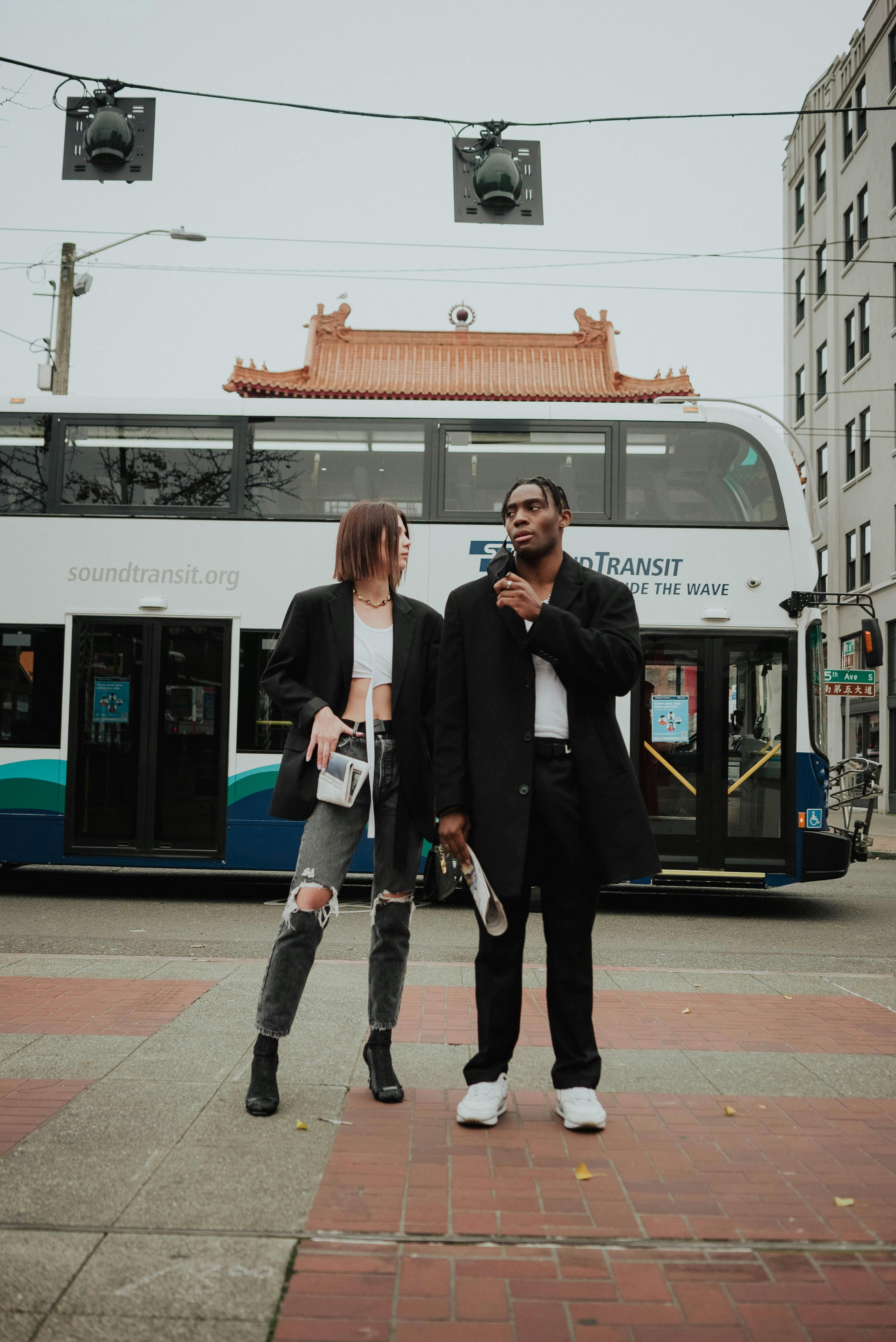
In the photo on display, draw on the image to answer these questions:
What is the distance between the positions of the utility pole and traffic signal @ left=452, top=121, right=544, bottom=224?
8.68 m

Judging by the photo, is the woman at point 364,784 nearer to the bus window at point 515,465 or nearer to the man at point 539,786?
the man at point 539,786

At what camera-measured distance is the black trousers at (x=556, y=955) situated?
132 inches

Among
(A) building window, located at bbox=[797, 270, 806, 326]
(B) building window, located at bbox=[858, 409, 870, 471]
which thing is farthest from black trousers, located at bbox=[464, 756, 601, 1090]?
(A) building window, located at bbox=[797, 270, 806, 326]

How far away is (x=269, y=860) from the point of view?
9242 millimetres

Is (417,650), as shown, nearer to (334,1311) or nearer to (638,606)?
(334,1311)

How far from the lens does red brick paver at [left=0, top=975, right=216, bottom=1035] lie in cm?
446

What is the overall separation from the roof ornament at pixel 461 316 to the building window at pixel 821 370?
11.6 meters

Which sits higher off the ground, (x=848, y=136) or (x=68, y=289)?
(x=848, y=136)

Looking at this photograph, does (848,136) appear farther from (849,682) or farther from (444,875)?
(444,875)

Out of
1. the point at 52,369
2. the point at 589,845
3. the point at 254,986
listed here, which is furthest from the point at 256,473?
the point at 52,369

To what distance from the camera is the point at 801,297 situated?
35156 millimetres

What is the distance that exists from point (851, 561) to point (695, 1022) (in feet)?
91.8

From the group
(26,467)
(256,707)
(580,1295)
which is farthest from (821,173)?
(580,1295)

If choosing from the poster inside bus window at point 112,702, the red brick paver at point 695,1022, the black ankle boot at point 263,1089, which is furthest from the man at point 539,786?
the poster inside bus window at point 112,702
